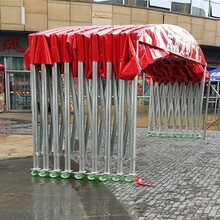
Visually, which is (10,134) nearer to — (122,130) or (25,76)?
(122,130)

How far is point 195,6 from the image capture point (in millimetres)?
20516

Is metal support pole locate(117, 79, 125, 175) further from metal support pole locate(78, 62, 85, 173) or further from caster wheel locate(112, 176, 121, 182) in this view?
metal support pole locate(78, 62, 85, 173)

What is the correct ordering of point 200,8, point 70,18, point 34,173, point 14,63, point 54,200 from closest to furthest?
point 54,200 → point 34,173 → point 70,18 → point 14,63 → point 200,8

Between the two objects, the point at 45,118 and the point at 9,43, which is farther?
the point at 9,43

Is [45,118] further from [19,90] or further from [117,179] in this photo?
[19,90]

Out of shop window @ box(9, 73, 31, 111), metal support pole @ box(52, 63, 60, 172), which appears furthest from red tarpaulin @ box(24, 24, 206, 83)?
shop window @ box(9, 73, 31, 111)

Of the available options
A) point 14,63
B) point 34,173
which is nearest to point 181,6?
point 14,63

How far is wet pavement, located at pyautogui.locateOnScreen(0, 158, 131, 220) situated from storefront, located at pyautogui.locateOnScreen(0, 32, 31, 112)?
13.7 metres

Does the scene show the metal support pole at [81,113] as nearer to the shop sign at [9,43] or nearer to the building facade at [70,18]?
the building facade at [70,18]

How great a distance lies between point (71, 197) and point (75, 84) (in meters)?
2.06

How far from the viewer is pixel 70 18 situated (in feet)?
57.2

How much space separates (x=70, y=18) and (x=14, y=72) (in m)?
4.88

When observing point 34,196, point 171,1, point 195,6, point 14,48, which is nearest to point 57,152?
point 34,196

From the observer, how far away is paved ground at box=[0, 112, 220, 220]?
4301mm
